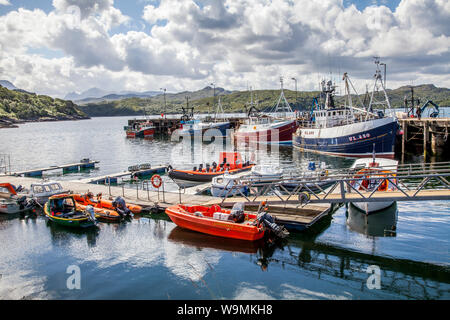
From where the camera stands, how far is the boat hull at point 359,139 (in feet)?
158

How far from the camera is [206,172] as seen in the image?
3384cm

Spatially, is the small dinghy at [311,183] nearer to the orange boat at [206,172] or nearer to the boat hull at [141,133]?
the orange boat at [206,172]

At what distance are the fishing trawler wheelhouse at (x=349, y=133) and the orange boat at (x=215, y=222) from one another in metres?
28.5

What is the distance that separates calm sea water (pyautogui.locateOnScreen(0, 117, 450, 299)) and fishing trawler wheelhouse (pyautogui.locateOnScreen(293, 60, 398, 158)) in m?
25.0

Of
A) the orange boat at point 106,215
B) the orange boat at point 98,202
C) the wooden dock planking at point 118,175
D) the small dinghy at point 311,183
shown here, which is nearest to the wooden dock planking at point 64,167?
the wooden dock planking at point 118,175

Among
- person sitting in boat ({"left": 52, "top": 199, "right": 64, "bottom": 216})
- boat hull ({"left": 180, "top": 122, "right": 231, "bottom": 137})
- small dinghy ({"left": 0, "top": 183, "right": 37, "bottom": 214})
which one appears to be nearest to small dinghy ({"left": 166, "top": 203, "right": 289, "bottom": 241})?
person sitting in boat ({"left": 52, "top": 199, "right": 64, "bottom": 216})

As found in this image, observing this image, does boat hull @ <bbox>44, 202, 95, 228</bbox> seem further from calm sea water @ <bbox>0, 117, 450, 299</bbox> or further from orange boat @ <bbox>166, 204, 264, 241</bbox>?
orange boat @ <bbox>166, 204, 264, 241</bbox>

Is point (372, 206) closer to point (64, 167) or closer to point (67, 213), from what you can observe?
point (67, 213)

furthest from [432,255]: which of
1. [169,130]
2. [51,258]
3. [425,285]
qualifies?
[169,130]

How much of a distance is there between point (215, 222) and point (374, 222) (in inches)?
412

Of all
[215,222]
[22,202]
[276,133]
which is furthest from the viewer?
[276,133]

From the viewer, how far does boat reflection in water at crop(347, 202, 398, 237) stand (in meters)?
19.9

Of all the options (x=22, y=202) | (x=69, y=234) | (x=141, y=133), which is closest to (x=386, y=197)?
(x=69, y=234)
